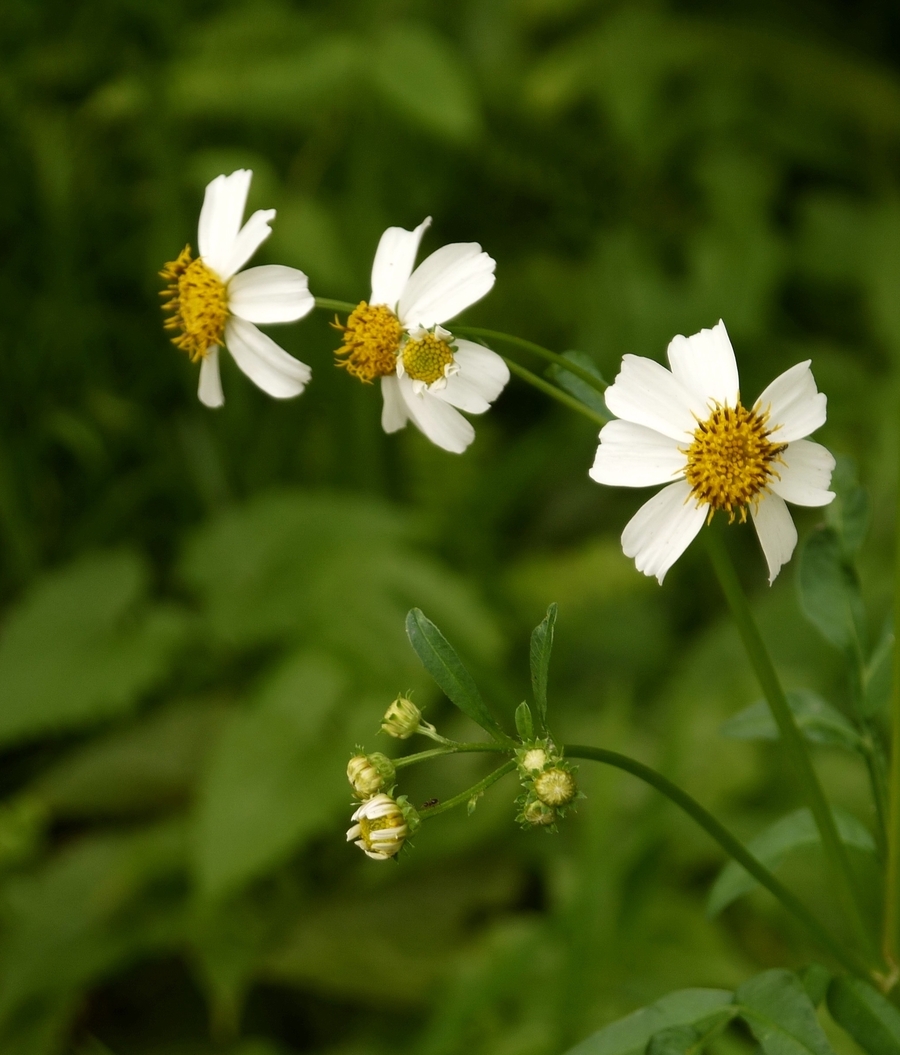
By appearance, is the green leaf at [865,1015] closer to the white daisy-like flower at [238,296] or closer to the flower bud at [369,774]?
the flower bud at [369,774]

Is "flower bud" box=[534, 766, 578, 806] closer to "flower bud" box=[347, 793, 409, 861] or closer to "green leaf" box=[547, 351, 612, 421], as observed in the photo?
"flower bud" box=[347, 793, 409, 861]

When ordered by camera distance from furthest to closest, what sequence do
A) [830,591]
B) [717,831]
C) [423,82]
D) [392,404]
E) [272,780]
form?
[423,82] → [272,780] → [830,591] → [392,404] → [717,831]

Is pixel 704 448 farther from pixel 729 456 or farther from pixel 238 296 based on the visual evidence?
pixel 238 296

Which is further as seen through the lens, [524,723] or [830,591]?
[830,591]

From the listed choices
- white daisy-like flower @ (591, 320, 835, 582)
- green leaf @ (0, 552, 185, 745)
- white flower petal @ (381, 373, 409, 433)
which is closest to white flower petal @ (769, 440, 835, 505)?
white daisy-like flower @ (591, 320, 835, 582)

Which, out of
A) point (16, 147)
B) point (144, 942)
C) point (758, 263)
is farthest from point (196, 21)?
point (144, 942)

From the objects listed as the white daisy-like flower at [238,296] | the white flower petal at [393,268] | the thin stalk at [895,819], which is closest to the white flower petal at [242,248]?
the white daisy-like flower at [238,296]

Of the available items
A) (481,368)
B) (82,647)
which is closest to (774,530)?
(481,368)
